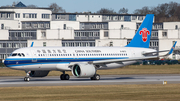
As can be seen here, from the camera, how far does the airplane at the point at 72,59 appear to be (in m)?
46.8

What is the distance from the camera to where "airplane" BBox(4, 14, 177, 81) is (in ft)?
153

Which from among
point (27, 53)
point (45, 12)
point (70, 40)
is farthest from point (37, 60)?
point (45, 12)

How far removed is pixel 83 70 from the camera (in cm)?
4688

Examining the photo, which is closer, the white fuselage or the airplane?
the white fuselage

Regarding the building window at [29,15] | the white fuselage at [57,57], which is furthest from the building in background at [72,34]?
the white fuselage at [57,57]

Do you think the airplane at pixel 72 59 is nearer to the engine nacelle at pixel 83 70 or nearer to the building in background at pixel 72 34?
the engine nacelle at pixel 83 70

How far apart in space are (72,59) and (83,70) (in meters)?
3.50

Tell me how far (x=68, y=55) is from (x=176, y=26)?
436 ft

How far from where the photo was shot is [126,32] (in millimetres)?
157000

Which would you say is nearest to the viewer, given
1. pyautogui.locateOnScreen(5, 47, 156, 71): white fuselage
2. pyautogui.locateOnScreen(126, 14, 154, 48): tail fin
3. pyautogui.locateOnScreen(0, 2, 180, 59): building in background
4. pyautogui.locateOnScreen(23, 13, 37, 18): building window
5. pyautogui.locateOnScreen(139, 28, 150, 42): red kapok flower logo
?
pyautogui.locateOnScreen(5, 47, 156, 71): white fuselage

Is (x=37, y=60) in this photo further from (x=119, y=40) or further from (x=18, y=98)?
(x=119, y=40)

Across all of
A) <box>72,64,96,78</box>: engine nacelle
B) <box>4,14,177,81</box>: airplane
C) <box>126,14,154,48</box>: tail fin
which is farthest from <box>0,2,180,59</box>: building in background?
<box>72,64,96,78</box>: engine nacelle

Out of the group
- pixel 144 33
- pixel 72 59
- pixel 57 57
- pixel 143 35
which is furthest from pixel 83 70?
pixel 144 33

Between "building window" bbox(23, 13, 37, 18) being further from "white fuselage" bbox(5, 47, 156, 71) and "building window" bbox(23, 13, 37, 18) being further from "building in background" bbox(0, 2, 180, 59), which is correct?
"white fuselage" bbox(5, 47, 156, 71)
